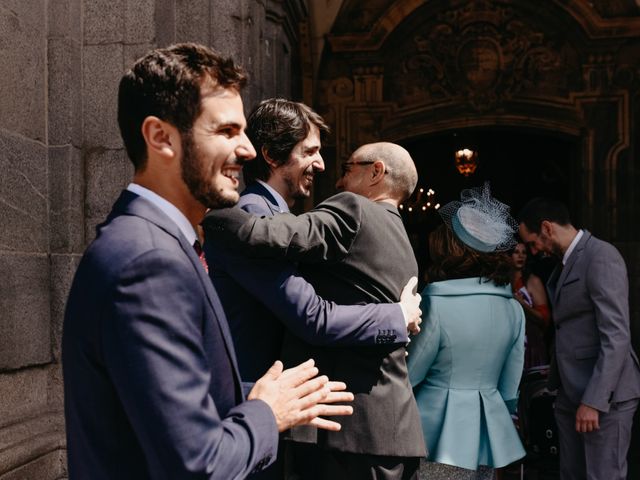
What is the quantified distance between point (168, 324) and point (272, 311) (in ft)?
3.31

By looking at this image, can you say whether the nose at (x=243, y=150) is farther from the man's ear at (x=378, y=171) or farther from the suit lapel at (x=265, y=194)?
the man's ear at (x=378, y=171)

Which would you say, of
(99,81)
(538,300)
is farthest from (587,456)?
(99,81)

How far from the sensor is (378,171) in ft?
8.79

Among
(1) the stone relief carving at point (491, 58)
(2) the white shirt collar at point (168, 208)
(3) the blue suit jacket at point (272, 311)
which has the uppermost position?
(1) the stone relief carving at point (491, 58)

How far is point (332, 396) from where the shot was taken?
1.59 m

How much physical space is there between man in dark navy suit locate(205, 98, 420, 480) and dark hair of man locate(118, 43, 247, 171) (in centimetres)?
80

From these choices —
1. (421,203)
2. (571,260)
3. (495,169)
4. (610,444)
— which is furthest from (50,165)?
(421,203)

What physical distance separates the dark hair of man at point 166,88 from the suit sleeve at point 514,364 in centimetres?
222

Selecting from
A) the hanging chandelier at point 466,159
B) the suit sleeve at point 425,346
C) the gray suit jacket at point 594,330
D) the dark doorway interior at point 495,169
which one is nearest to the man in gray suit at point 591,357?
the gray suit jacket at point 594,330

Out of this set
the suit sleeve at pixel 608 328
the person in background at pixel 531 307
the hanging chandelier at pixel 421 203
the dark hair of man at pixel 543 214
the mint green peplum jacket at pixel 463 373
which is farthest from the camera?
the hanging chandelier at pixel 421 203

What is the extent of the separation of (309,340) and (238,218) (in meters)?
0.39

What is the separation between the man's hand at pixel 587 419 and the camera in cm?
387

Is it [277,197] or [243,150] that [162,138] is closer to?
[243,150]

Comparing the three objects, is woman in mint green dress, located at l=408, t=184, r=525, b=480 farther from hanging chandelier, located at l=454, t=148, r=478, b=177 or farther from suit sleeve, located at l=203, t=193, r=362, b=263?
hanging chandelier, located at l=454, t=148, r=478, b=177
